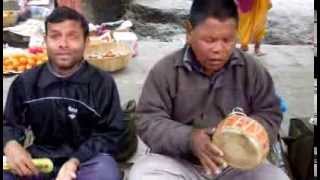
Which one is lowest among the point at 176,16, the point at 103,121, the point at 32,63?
the point at 176,16

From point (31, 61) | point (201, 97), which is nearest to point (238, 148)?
point (201, 97)

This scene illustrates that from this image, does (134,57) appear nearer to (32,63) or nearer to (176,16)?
(32,63)

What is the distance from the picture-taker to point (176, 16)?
23.6ft

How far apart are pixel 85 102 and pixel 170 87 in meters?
0.36

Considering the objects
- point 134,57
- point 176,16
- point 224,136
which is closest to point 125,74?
point 134,57

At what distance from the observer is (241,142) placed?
2.12 meters

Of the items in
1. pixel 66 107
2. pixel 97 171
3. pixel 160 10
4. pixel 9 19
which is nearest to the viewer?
pixel 97 171

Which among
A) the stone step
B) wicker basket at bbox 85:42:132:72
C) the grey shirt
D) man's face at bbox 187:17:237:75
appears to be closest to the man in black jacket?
the grey shirt

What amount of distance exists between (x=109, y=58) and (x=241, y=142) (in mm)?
2165

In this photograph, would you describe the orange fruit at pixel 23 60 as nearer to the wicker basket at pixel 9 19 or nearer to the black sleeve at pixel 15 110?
the wicker basket at pixel 9 19

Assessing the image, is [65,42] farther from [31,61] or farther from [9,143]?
[31,61]

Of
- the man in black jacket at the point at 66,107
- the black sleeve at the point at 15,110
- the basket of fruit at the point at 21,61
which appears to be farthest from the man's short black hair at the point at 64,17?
the basket of fruit at the point at 21,61

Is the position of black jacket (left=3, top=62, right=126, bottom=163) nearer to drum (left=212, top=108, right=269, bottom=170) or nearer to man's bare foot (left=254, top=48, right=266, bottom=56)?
drum (left=212, top=108, right=269, bottom=170)

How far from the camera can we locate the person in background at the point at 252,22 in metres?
4.94
